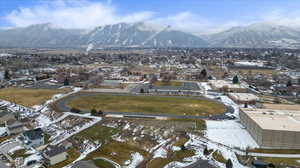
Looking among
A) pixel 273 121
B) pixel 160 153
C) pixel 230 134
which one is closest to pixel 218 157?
pixel 160 153

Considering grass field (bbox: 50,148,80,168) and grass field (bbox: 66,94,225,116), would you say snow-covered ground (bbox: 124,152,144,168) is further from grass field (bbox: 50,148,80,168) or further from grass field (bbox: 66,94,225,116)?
grass field (bbox: 66,94,225,116)

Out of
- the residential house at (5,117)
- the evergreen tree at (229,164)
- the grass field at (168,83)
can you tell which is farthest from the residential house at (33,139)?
the grass field at (168,83)

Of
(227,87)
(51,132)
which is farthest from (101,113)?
(227,87)

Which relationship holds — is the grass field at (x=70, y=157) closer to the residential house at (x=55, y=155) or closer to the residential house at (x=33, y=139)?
the residential house at (x=55, y=155)

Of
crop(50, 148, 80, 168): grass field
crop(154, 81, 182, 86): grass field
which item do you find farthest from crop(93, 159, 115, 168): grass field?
crop(154, 81, 182, 86): grass field

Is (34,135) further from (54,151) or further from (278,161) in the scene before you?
(278,161)
